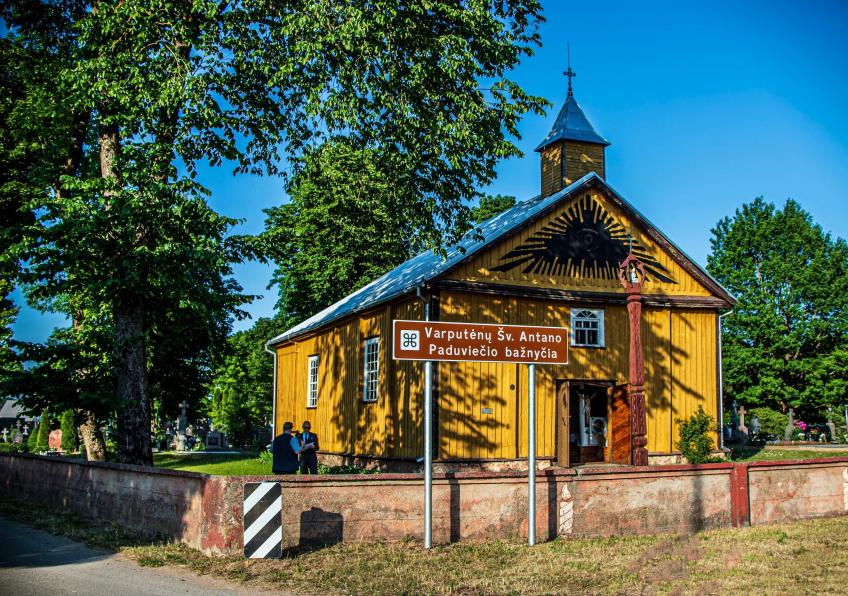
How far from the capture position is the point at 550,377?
1955 centimetres

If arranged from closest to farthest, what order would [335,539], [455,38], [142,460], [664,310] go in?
[335,539] → [455,38] → [142,460] → [664,310]

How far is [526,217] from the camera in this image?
65.0ft

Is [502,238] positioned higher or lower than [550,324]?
higher

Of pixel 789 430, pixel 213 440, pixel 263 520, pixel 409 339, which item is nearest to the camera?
pixel 263 520

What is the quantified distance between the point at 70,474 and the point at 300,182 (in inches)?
305

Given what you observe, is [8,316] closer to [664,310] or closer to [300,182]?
[300,182]

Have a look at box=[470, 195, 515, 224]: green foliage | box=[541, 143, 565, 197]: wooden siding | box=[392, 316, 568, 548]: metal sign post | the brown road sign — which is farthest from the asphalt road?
box=[470, 195, 515, 224]: green foliage

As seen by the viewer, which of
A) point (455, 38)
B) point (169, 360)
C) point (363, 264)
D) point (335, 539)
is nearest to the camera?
point (335, 539)

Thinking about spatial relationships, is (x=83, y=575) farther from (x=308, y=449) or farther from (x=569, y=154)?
(x=569, y=154)

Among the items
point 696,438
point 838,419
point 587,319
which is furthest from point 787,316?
point 587,319

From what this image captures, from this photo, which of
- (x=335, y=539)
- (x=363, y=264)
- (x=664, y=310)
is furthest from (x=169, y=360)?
(x=335, y=539)

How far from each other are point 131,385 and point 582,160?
572 inches

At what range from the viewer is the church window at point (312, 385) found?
26.0 meters

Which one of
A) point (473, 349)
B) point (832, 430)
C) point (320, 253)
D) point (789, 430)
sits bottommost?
point (832, 430)
